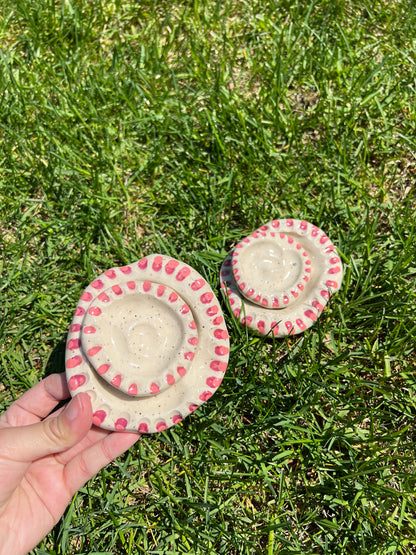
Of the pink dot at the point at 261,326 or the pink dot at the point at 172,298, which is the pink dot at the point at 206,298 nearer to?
the pink dot at the point at 172,298

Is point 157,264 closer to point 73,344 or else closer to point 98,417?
point 73,344

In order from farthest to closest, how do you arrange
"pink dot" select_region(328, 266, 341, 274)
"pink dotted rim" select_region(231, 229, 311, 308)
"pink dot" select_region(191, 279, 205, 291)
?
"pink dot" select_region(328, 266, 341, 274) → "pink dotted rim" select_region(231, 229, 311, 308) → "pink dot" select_region(191, 279, 205, 291)

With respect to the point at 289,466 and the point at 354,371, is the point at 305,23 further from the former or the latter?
the point at 289,466

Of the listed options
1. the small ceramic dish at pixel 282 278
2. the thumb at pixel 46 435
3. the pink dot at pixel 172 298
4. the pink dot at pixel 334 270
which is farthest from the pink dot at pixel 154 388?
the pink dot at pixel 334 270

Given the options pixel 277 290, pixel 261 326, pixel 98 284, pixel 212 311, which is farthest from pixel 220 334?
pixel 98 284

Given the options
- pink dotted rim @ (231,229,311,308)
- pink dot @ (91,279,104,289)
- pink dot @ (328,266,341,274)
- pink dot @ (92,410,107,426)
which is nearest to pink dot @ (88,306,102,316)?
pink dot @ (91,279,104,289)

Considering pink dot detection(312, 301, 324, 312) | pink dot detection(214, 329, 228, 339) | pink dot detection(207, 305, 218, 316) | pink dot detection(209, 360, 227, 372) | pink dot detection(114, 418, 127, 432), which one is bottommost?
pink dot detection(114, 418, 127, 432)

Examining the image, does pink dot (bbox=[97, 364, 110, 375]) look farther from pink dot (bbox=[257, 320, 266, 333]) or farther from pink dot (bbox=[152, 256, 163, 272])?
pink dot (bbox=[257, 320, 266, 333])
